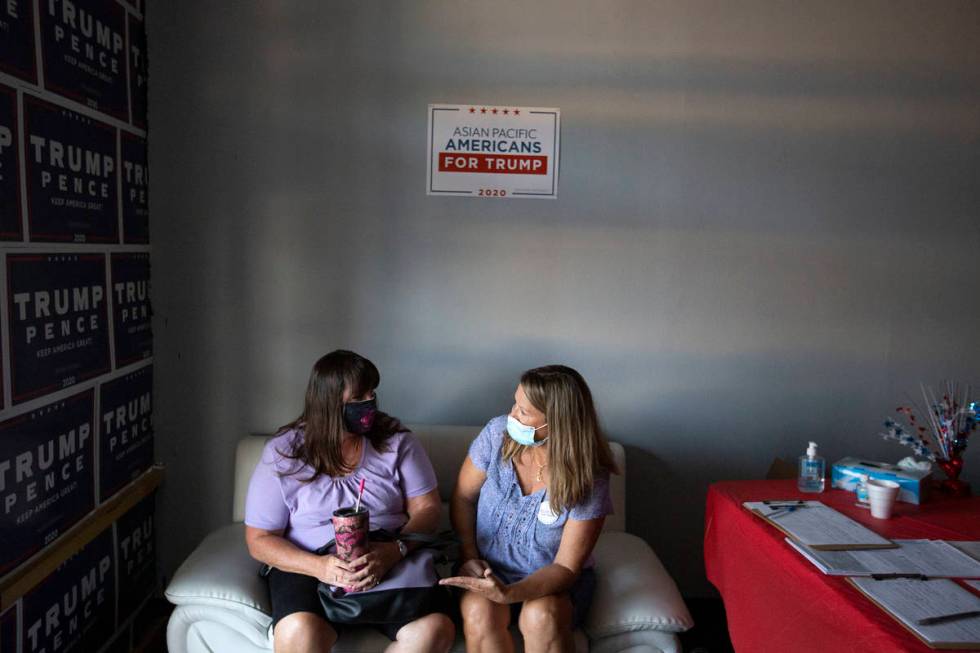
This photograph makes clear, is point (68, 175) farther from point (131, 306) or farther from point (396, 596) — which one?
point (396, 596)

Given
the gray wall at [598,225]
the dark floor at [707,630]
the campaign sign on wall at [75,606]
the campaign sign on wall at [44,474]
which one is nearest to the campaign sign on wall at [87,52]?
the gray wall at [598,225]

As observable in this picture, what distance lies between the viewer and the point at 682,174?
291cm

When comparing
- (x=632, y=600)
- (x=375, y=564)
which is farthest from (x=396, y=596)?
(x=632, y=600)

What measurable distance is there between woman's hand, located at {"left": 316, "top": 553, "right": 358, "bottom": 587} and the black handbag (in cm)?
3

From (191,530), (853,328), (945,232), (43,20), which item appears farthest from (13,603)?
(945,232)

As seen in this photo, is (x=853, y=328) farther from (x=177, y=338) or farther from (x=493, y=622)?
(x=177, y=338)

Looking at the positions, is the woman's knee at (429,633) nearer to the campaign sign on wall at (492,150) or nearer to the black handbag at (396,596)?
the black handbag at (396,596)

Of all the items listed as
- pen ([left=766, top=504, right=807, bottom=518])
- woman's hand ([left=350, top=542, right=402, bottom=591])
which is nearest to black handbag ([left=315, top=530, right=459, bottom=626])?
woman's hand ([left=350, top=542, right=402, bottom=591])

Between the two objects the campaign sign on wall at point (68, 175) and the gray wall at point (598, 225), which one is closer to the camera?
the campaign sign on wall at point (68, 175)

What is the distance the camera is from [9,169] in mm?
1868

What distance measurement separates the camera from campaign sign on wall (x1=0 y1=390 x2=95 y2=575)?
1.87 m

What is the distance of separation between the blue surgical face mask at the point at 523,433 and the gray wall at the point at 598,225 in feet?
2.48

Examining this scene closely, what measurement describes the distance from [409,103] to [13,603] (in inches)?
82.3

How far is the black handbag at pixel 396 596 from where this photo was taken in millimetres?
2035
